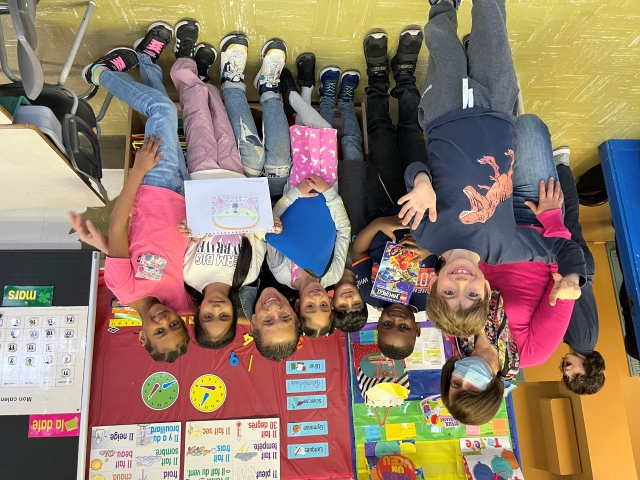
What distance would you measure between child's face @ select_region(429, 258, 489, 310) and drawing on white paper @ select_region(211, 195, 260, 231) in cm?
85

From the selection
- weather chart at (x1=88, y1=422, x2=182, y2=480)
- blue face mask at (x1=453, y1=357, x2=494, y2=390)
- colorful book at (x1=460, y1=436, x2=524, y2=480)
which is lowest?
colorful book at (x1=460, y1=436, x2=524, y2=480)

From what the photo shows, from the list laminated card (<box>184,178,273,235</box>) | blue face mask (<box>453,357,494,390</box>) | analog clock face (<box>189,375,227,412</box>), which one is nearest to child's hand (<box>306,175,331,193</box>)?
laminated card (<box>184,178,273,235</box>)

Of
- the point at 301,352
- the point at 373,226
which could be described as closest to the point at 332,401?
the point at 301,352

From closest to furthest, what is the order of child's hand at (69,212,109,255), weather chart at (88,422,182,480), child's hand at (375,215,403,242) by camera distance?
1. child's hand at (69,212,109,255)
2. child's hand at (375,215,403,242)
3. weather chart at (88,422,182,480)

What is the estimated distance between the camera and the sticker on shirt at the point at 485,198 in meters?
1.67

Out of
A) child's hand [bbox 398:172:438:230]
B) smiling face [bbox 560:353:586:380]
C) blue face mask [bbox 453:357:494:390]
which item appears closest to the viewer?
child's hand [bbox 398:172:438:230]

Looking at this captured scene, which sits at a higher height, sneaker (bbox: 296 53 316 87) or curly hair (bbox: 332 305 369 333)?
sneaker (bbox: 296 53 316 87)

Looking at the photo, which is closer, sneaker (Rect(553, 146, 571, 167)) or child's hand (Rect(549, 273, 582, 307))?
child's hand (Rect(549, 273, 582, 307))

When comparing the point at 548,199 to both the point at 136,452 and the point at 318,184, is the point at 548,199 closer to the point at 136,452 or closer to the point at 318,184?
the point at 318,184

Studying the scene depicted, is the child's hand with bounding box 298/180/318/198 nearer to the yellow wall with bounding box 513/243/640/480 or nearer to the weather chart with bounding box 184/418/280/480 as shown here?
the weather chart with bounding box 184/418/280/480

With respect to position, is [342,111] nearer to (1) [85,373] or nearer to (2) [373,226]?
(2) [373,226]

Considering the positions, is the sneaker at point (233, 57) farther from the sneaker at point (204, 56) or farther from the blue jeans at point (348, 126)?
the blue jeans at point (348, 126)

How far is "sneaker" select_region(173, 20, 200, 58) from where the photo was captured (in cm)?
236

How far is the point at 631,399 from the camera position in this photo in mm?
3947
